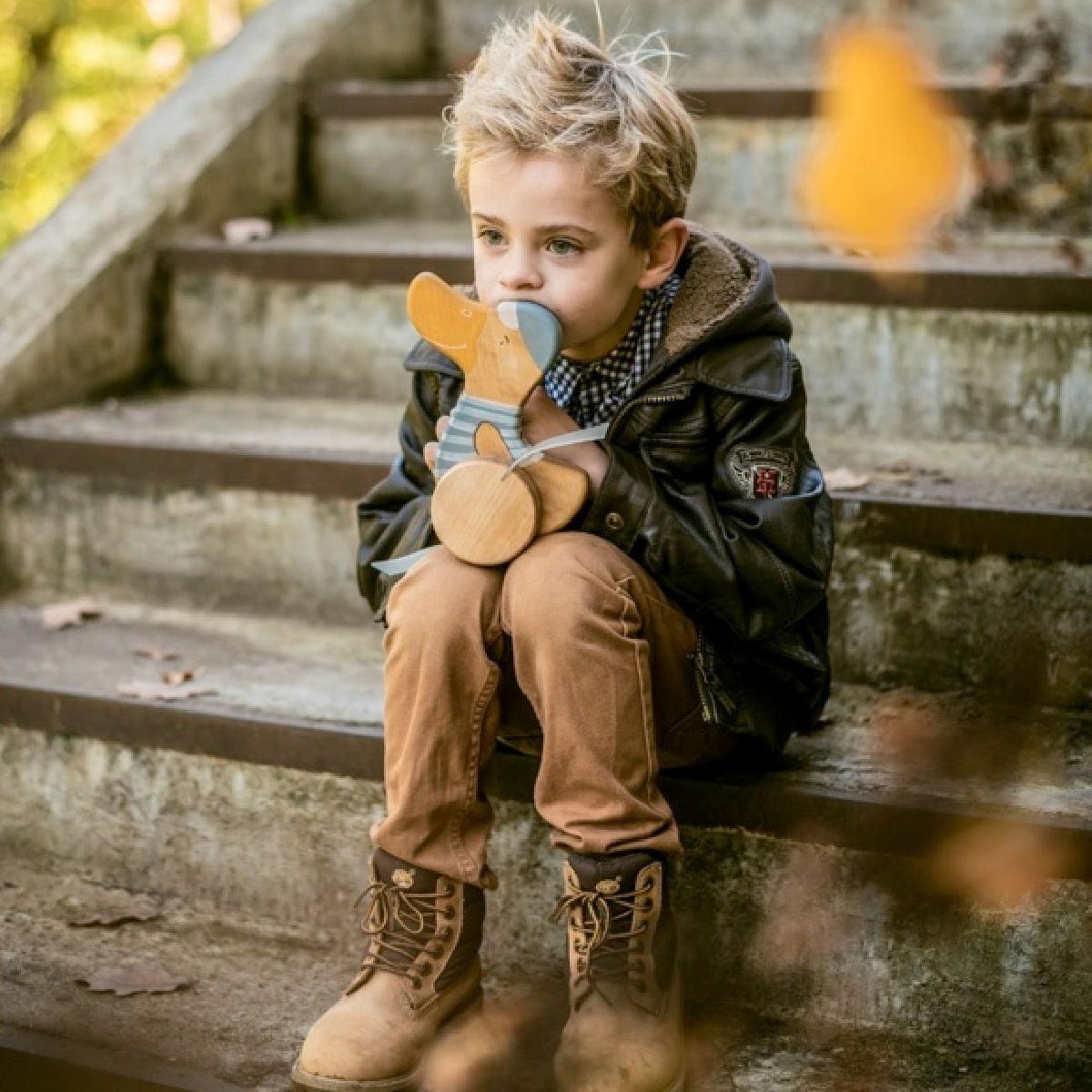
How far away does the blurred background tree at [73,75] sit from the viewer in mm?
8688

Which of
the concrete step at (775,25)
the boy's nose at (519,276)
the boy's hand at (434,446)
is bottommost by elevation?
the boy's hand at (434,446)

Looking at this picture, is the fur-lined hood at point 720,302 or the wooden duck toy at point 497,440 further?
the fur-lined hood at point 720,302

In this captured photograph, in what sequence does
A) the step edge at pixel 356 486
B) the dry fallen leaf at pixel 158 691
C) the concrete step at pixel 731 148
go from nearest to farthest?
the step edge at pixel 356 486
the dry fallen leaf at pixel 158 691
the concrete step at pixel 731 148

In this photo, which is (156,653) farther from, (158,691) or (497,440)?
(497,440)

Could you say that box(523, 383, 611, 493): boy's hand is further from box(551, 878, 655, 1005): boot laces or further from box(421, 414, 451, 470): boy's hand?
box(551, 878, 655, 1005): boot laces

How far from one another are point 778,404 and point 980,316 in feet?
3.17

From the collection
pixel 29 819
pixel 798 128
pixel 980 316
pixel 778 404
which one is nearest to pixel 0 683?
pixel 29 819

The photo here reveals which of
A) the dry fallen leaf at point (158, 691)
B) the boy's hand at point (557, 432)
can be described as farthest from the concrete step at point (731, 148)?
the dry fallen leaf at point (158, 691)

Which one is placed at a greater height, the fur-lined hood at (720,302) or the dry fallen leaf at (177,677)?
the fur-lined hood at (720,302)

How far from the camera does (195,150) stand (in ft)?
12.1

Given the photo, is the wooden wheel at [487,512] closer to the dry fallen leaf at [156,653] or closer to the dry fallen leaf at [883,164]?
the dry fallen leaf at [156,653]

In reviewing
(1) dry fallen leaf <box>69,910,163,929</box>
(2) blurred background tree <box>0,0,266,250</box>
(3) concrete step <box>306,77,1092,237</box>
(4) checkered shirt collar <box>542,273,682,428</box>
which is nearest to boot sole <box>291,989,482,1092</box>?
(1) dry fallen leaf <box>69,910,163,929</box>

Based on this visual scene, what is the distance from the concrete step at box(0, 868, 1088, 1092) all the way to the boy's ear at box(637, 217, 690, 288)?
105 cm

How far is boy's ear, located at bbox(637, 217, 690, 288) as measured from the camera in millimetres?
2080
